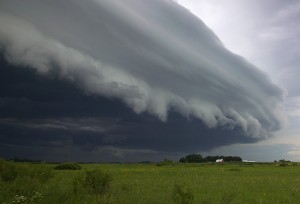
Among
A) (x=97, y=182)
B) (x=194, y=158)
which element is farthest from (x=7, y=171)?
(x=194, y=158)

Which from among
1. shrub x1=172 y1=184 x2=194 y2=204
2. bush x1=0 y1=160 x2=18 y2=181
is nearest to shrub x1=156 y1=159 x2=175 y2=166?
bush x1=0 y1=160 x2=18 y2=181

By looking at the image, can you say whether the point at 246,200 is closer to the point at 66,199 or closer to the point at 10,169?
the point at 66,199

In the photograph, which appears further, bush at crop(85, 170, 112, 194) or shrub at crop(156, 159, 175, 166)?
shrub at crop(156, 159, 175, 166)

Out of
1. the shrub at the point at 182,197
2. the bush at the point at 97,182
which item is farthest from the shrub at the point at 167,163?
the shrub at the point at 182,197

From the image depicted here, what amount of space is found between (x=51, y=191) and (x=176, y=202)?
7464mm

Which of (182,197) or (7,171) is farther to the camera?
(7,171)

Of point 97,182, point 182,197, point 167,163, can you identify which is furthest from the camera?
point 167,163

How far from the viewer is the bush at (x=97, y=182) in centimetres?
2245

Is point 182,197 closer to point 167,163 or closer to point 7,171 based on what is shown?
point 7,171

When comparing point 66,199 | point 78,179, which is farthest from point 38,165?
point 66,199

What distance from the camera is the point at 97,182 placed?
2273cm

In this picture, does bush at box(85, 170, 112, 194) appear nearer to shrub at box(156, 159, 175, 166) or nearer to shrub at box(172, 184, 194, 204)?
shrub at box(172, 184, 194, 204)

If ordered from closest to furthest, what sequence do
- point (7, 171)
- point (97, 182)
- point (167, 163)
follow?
point (97, 182), point (7, 171), point (167, 163)

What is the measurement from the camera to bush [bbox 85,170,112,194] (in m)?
22.5
